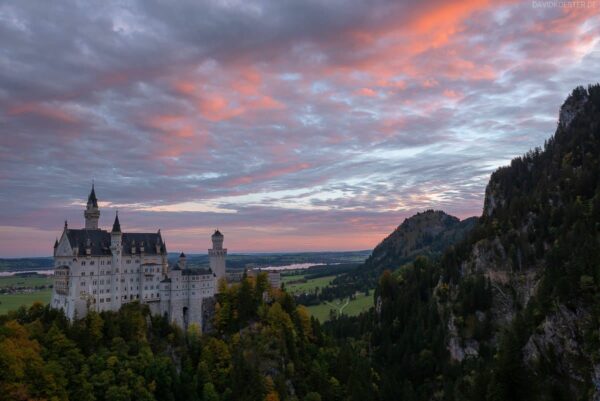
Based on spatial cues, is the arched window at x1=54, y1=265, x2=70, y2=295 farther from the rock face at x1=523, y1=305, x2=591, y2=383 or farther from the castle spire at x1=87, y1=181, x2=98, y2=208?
the rock face at x1=523, y1=305, x2=591, y2=383

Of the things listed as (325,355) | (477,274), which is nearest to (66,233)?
(325,355)

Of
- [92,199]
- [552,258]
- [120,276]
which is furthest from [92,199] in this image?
[552,258]

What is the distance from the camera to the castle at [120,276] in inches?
4203

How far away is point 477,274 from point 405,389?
54925 mm

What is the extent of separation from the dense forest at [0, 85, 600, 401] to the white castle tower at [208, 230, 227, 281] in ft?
28.3

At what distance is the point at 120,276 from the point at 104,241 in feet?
29.5

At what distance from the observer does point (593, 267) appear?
88.4 m

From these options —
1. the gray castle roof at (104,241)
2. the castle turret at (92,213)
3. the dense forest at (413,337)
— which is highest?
→ the castle turret at (92,213)

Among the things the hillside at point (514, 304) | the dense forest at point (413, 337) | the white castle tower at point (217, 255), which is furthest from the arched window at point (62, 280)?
the hillside at point (514, 304)

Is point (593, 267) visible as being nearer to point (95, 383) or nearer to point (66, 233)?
point (95, 383)

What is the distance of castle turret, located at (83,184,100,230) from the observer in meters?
119

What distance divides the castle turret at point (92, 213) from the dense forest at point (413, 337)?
76.2 feet

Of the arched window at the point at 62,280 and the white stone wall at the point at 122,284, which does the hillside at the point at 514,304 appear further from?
the arched window at the point at 62,280

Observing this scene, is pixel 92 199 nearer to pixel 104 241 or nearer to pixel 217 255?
pixel 104 241
